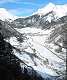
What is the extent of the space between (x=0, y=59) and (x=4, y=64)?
4.42 m

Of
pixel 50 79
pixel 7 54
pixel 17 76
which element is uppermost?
pixel 7 54

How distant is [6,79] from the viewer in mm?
68500

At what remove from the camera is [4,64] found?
8019cm

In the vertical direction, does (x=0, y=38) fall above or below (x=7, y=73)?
above

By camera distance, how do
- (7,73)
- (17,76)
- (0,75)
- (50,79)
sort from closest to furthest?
(0,75)
(7,73)
(17,76)
(50,79)

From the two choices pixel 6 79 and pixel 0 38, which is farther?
pixel 0 38

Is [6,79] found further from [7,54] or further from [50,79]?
[50,79]

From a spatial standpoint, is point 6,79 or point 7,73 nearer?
point 6,79

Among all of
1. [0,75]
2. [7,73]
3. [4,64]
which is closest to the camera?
[0,75]

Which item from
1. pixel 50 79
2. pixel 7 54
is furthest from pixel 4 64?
pixel 50 79

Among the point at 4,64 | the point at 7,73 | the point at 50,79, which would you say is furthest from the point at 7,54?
the point at 50,79

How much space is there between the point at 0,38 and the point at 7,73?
1838cm

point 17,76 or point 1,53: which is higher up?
point 1,53

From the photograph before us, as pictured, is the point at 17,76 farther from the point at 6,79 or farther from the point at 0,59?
the point at 6,79
